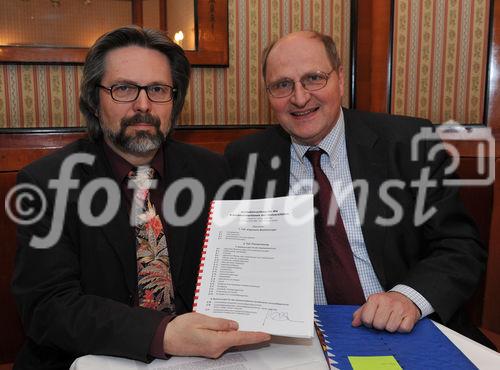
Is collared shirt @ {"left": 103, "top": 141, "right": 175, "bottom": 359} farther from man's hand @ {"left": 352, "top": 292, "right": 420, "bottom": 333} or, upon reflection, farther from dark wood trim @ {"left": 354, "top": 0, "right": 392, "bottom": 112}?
dark wood trim @ {"left": 354, "top": 0, "right": 392, "bottom": 112}

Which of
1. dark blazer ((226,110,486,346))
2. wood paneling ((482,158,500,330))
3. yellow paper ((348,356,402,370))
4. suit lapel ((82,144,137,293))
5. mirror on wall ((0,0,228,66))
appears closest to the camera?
yellow paper ((348,356,402,370))

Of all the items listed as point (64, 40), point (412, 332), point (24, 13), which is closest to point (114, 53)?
point (412, 332)

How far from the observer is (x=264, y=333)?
1028mm

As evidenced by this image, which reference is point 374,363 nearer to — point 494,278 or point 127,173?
point 127,173

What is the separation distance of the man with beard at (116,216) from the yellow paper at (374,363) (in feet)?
1.28

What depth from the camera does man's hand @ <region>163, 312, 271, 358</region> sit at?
1.02 metres

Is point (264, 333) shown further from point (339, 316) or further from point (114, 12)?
point (114, 12)

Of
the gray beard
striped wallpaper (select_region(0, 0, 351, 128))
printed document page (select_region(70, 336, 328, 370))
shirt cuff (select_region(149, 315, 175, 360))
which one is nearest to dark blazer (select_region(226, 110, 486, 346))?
the gray beard

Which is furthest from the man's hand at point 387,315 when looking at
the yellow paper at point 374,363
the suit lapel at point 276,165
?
the suit lapel at point 276,165

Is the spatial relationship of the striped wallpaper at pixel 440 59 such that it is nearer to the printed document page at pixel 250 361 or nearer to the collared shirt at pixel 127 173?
the collared shirt at pixel 127 173

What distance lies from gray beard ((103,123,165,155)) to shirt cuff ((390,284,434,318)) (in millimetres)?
919

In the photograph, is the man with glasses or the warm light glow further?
the warm light glow

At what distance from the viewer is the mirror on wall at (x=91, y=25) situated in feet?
10.6

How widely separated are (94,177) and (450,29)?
313 cm
